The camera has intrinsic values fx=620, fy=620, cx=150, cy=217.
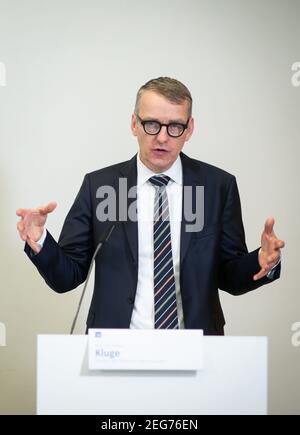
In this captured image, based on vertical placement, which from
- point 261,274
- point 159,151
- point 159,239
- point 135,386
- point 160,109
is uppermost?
point 160,109

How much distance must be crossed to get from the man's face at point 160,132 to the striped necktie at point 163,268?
93 mm

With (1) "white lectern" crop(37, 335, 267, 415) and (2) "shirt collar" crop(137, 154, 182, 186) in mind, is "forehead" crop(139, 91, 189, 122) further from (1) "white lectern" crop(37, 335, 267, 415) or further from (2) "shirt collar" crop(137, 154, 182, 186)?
(1) "white lectern" crop(37, 335, 267, 415)

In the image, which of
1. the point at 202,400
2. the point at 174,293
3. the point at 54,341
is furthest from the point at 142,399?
the point at 174,293

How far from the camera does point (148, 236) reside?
6.87ft

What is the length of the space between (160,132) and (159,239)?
36cm

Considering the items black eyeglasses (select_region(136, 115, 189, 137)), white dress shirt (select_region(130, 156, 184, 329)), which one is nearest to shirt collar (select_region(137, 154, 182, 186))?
white dress shirt (select_region(130, 156, 184, 329))

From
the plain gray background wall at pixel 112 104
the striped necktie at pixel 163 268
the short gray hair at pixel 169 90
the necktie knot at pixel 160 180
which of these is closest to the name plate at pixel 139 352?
the striped necktie at pixel 163 268

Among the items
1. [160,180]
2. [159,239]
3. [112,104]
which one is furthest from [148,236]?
[112,104]

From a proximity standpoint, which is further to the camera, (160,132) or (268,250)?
(160,132)

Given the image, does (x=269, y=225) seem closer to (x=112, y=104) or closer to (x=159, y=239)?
(x=159, y=239)

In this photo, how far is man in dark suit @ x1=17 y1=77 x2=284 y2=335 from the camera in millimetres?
2006

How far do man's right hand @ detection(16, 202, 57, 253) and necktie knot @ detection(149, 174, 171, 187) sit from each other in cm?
48

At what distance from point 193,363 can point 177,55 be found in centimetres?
168

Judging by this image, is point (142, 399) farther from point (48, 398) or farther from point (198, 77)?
point (198, 77)
